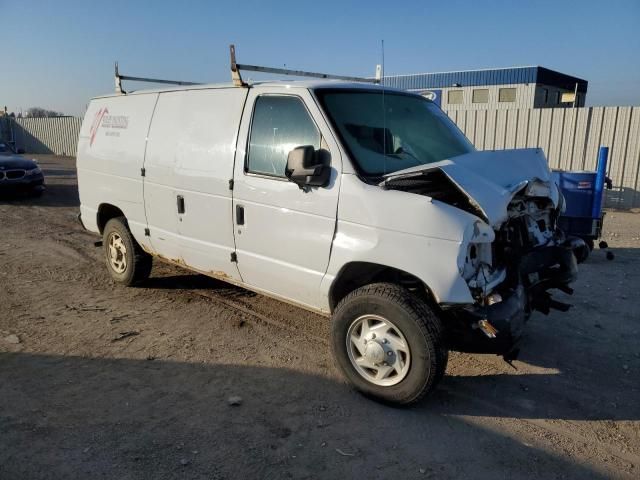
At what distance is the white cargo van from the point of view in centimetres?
338

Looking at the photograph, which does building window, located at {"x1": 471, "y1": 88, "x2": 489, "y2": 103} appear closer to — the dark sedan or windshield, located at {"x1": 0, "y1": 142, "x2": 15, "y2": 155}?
the dark sedan

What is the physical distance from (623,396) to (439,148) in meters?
2.40

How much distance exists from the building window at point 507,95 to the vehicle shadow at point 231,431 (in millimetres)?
30418

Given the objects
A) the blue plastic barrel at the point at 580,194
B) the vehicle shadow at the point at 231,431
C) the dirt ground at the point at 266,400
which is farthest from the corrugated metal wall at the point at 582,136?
the vehicle shadow at the point at 231,431

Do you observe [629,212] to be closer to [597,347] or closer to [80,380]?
[597,347]

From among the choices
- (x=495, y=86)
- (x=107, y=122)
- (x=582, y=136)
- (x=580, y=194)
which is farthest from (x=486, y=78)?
(x=107, y=122)

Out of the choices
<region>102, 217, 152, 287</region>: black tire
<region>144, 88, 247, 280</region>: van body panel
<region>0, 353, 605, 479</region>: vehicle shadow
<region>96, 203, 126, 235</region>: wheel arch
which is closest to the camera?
<region>0, 353, 605, 479</region>: vehicle shadow

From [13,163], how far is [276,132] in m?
12.1

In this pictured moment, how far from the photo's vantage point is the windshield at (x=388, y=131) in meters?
3.89

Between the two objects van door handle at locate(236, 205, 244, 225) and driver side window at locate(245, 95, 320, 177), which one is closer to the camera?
driver side window at locate(245, 95, 320, 177)

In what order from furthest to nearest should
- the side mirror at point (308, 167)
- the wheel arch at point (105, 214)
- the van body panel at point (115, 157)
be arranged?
1. the wheel arch at point (105, 214)
2. the van body panel at point (115, 157)
3. the side mirror at point (308, 167)

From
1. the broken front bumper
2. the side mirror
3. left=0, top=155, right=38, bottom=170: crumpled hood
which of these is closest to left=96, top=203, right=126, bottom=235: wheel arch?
the side mirror

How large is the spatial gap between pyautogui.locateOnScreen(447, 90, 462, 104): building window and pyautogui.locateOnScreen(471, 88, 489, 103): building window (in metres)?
0.86

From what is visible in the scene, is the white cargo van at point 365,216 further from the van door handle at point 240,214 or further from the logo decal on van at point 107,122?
the logo decal on van at point 107,122
